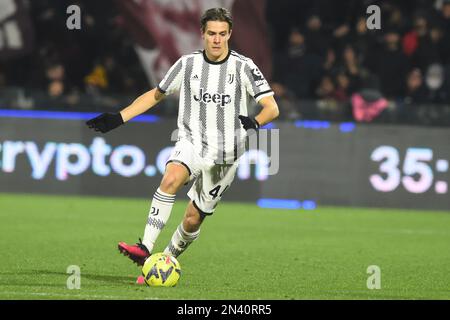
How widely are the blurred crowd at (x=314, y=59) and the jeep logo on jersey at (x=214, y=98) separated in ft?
23.1

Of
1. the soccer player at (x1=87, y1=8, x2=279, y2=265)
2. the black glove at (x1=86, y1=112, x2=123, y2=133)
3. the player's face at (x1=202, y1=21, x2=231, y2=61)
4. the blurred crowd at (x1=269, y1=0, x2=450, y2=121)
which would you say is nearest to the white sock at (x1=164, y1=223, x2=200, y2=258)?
the soccer player at (x1=87, y1=8, x2=279, y2=265)

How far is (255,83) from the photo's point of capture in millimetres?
A: 8516

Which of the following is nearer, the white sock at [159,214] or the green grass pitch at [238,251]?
the green grass pitch at [238,251]

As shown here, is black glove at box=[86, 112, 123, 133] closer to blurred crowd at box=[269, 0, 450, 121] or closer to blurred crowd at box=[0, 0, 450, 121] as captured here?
blurred crowd at box=[0, 0, 450, 121]

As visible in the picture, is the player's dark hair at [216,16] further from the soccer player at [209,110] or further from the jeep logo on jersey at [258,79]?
the jeep logo on jersey at [258,79]

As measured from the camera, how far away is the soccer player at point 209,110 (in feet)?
27.6

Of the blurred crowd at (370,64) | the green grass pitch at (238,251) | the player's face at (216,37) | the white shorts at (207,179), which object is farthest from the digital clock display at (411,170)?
the player's face at (216,37)

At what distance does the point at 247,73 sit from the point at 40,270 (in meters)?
2.14

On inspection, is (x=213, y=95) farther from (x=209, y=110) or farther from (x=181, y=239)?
(x=181, y=239)

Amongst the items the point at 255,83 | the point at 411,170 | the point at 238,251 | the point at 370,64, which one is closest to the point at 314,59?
the point at 370,64

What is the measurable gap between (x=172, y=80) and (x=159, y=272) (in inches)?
58.9

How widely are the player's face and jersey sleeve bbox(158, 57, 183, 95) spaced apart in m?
0.26
